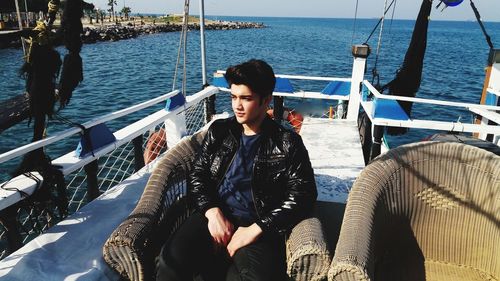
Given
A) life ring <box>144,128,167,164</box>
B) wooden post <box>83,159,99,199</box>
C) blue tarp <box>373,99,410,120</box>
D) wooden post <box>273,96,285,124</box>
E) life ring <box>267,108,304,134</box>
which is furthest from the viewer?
life ring <box>267,108,304,134</box>

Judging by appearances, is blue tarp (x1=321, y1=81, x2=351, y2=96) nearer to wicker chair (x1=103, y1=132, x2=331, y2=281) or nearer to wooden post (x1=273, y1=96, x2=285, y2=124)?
wooden post (x1=273, y1=96, x2=285, y2=124)

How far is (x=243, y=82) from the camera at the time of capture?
2.33m

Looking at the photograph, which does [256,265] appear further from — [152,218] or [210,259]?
[152,218]

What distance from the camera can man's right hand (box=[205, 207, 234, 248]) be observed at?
2.35m

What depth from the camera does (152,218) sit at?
241 cm

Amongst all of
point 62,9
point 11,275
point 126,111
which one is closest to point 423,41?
point 126,111

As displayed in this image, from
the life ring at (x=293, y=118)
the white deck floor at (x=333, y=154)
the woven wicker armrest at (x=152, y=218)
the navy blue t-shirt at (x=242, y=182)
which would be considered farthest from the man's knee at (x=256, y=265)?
the life ring at (x=293, y=118)

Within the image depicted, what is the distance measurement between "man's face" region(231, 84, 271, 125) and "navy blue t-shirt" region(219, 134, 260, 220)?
16 cm

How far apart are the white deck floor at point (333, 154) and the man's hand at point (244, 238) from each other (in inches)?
49.1

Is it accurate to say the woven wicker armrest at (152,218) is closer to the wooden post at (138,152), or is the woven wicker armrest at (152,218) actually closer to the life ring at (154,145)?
the wooden post at (138,152)

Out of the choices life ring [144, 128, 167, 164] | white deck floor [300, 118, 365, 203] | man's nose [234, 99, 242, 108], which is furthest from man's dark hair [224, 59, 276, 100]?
life ring [144, 128, 167, 164]

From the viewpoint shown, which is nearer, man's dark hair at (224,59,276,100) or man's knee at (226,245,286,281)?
man's knee at (226,245,286,281)

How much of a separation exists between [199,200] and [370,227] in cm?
117

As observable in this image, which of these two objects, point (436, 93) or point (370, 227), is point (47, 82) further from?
point (436, 93)
